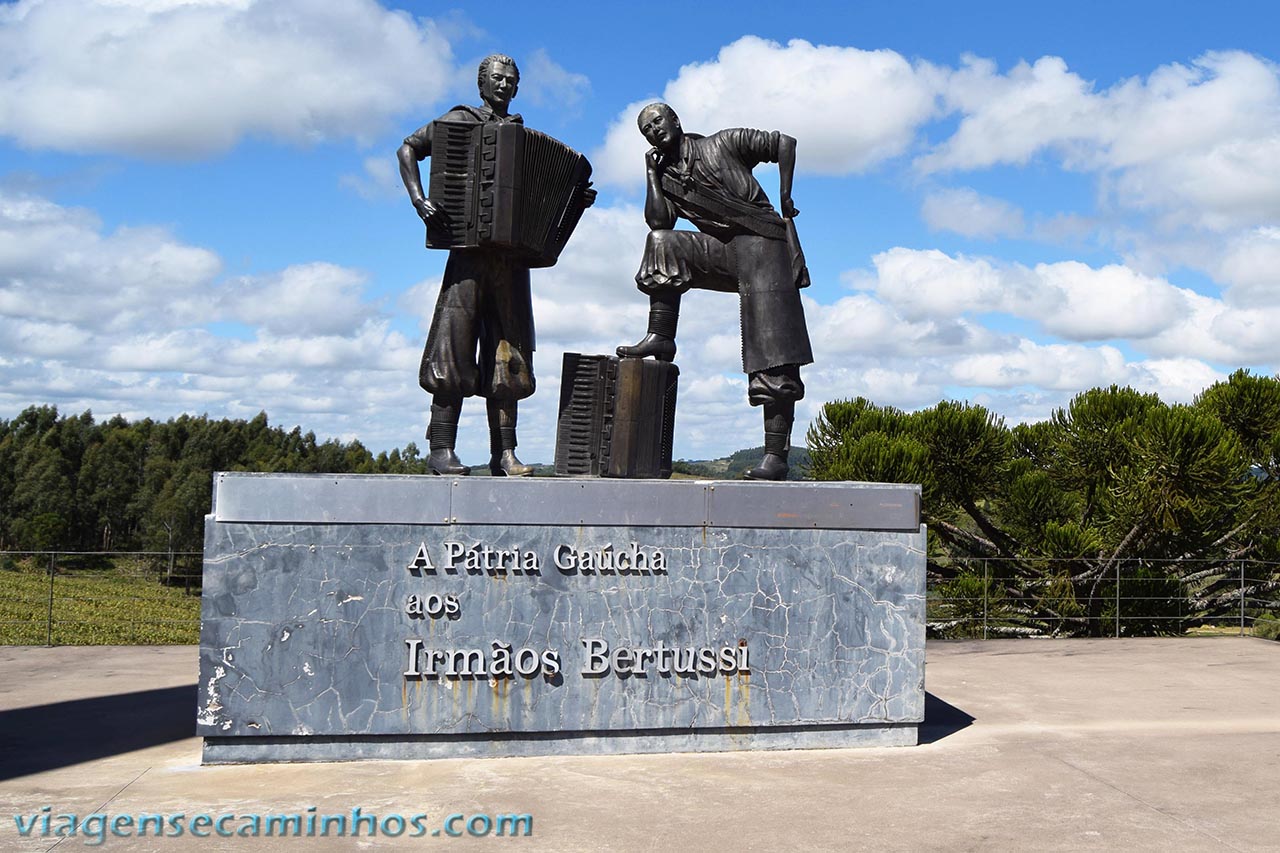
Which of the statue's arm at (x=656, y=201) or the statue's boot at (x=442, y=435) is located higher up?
the statue's arm at (x=656, y=201)

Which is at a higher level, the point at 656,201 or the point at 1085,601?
the point at 656,201

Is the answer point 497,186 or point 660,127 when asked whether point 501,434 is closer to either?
point 497,186

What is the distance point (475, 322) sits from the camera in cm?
733

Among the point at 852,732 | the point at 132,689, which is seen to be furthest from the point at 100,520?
the point at 852,732

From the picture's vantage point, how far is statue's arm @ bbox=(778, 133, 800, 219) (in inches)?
299

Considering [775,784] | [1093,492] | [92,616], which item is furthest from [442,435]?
[92,616]

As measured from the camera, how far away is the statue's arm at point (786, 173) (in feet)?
24.9

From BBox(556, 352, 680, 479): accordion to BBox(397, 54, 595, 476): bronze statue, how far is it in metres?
0.31

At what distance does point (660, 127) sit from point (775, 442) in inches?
86.6

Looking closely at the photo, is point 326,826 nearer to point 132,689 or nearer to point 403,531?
point 403,531

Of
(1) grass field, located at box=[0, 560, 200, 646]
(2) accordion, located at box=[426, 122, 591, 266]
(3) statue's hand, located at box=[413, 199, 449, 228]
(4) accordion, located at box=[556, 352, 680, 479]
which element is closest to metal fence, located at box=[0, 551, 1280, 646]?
(1) grass field, located at box=[0, 560, 200, 646]

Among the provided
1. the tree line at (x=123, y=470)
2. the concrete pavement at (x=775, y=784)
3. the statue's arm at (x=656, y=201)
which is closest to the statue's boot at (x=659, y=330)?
the statue's arm at (x=656, y=201)

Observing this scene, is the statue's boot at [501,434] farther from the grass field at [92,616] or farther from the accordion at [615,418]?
the grass field at [92,616]

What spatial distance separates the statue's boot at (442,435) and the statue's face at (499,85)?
1.93m
